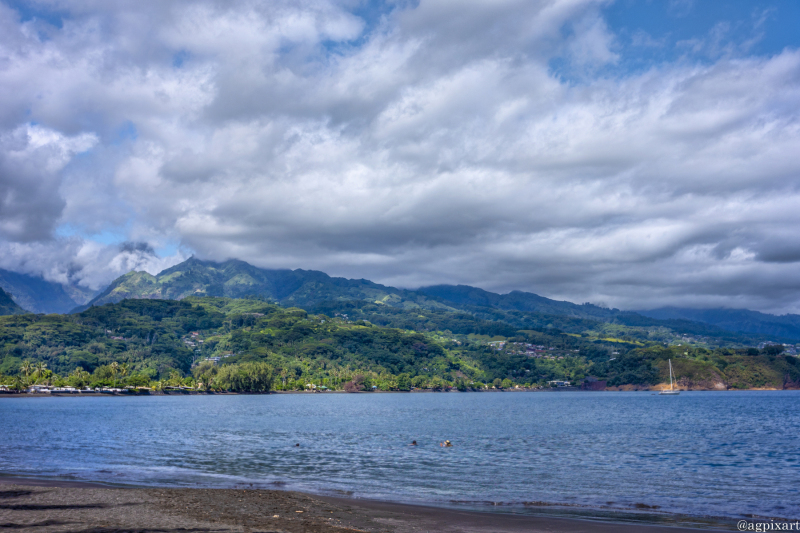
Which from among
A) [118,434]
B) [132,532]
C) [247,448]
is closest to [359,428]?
[247,448]

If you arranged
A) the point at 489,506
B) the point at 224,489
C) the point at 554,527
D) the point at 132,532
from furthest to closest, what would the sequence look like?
the point at 224,489 → the point at 489,506 → the point at 554,527 → the point at 132,532

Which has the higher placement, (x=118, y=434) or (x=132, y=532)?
(x=132, y=532)

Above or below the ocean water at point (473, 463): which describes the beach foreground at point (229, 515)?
above

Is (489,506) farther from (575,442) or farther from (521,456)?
(575,442)

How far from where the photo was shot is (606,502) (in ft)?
113

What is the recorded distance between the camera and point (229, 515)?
89.1 feet

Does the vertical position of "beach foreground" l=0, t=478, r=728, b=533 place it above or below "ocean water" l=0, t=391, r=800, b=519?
above

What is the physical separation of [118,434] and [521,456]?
59484 millimetres

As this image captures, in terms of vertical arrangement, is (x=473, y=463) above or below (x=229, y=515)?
below

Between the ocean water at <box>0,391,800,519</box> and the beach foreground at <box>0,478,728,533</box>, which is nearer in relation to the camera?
the beach foreground at <box>0,478,728,533</box>

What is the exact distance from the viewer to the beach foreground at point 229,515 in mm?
24391

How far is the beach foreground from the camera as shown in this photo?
24391 mm

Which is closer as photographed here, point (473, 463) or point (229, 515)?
point (229, 515)

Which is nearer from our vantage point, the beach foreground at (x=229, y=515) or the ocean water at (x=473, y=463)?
the beach foreground at (x=229, y=515)
